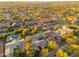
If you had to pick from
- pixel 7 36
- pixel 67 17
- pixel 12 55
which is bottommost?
pixel 12 55

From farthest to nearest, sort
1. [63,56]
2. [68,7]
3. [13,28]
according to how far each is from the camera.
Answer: [68,7], [13,28], [63,56]

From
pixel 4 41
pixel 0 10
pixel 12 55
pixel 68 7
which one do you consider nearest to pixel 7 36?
pixel 4 41

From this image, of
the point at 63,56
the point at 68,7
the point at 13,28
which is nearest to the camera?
the point at 63,56

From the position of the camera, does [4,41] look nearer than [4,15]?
Yes


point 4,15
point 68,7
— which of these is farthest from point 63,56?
point 4,15

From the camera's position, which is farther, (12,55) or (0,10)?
(0,10)

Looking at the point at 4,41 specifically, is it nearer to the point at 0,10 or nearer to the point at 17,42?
the point at 17,42

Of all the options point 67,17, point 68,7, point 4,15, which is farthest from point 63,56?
point 4,15

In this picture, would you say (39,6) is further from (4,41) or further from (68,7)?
(4,41)

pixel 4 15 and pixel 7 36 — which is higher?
pixel 4 15

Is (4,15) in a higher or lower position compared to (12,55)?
higher
